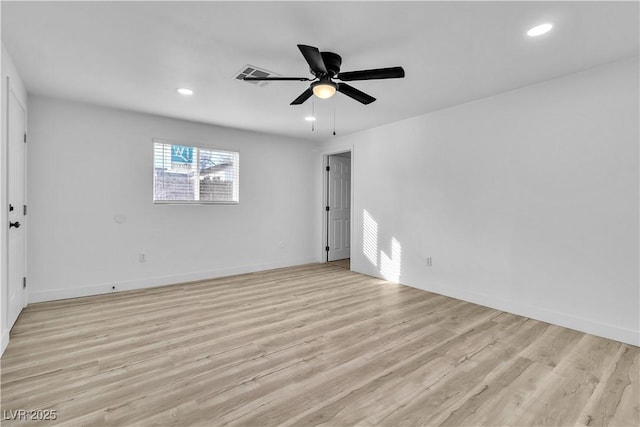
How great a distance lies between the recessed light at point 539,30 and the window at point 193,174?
429 centimetres

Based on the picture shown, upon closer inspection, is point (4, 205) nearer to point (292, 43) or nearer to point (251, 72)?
point (251, 72)

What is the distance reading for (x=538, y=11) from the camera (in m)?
2.02

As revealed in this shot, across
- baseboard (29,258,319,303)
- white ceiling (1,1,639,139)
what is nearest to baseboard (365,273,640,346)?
white ceiling (1,1,639,139)

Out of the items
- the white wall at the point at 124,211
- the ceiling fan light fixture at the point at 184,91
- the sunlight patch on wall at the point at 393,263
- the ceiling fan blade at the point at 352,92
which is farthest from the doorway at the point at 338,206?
the ceiling fan blade at the point at 352,92

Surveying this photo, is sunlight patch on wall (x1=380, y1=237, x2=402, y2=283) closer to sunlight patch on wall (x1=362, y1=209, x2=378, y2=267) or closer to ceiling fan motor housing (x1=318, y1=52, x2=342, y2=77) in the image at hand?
sunlight patch on wall (x1=362, y1=209, x2=378, y2=267)

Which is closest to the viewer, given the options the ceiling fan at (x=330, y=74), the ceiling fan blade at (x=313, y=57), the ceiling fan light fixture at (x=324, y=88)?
the ceiling fan blade at (x=313, y=57)

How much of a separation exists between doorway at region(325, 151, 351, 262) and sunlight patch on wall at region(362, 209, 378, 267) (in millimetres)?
1183

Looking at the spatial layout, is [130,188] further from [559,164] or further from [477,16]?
[559,164]

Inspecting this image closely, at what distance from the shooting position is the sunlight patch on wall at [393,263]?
472 cm

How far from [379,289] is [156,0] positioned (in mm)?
3961

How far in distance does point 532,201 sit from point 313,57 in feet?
9.13

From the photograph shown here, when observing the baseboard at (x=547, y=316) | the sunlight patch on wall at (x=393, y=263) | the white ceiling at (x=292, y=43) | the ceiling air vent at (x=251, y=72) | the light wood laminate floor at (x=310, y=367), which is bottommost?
the light wood laminate floor at (x=310, y=367)

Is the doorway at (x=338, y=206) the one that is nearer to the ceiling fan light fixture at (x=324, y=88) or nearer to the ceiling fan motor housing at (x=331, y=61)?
the ceiling fan motor housing at (x=331, y=61)

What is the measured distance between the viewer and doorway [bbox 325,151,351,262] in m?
6.33
